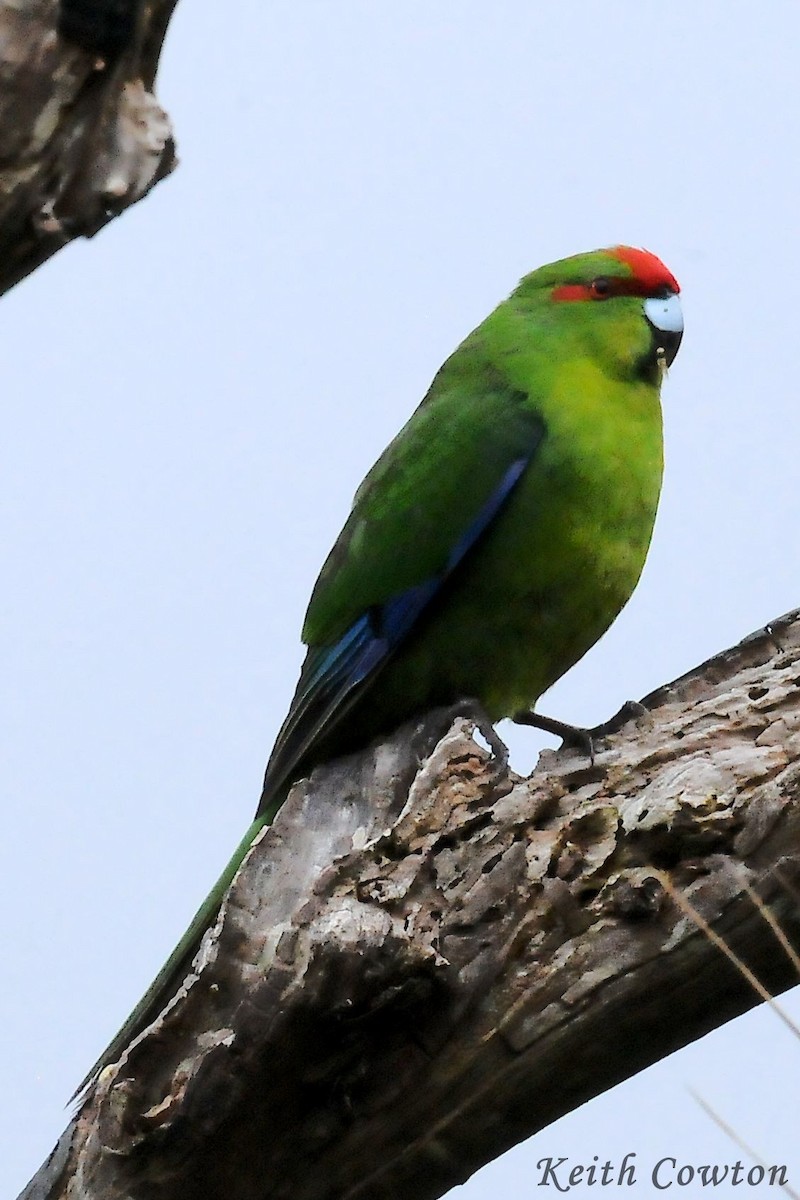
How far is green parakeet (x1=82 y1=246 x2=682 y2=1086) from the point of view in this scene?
297 centimetres

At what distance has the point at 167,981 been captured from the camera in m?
2.75

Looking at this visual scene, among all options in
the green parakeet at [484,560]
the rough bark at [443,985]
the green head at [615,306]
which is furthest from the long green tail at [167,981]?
the green head at [615,306]

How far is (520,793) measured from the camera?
2314 mm

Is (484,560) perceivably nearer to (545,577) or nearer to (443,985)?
(545,577)

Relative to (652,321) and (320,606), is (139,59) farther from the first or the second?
(652,321)

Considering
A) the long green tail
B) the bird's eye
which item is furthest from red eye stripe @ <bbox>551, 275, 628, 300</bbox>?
the long green tail

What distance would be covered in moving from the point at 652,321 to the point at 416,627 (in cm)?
102

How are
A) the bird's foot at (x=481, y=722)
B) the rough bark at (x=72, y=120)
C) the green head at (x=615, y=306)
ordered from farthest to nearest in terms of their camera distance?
the green head at (x=615, y=306) → the bird's foot at (x=481, y=722) → the rough bark at (x=72, y=120)

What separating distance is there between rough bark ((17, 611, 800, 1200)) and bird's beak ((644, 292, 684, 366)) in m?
1.41

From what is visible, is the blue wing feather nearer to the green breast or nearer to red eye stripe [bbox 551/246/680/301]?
the green breast

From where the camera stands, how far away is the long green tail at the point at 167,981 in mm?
2605

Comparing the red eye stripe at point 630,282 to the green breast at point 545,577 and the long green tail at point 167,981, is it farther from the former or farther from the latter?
the long green tail at point 167,981

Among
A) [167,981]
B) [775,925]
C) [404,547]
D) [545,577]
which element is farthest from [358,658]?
[775,925]

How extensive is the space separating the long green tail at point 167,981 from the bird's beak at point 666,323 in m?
1.63
